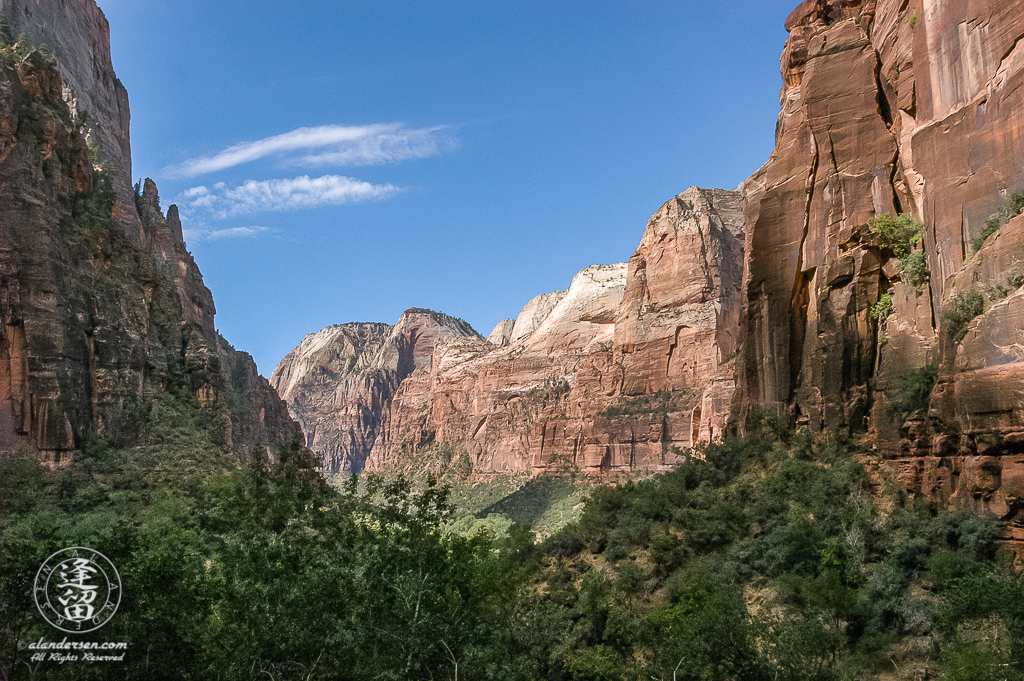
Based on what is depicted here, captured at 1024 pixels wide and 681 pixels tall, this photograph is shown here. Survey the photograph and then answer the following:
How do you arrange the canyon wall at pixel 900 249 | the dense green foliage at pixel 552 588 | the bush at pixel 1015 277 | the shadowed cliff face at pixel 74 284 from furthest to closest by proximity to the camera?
the shadowed cliff face at pixel 74 284, the canyon wall at pixel 900 249, the bush at pixel 1015 277, the dense green foliage at pixel 552 588

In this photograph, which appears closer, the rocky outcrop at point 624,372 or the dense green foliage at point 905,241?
the dense green foliage at point 905,241

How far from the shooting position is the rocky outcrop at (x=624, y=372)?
85750mm

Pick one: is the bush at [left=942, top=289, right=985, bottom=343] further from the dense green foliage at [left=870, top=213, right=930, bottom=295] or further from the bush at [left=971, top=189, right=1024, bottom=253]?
the dense green foliage at [left=870, top=213, right=930, bottom=295]

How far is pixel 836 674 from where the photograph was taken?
19.9m

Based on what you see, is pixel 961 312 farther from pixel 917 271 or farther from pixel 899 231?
pixel 899 231

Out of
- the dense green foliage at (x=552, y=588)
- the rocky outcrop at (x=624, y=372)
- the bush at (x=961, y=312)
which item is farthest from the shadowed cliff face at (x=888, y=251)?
the rocky outcrop at (x=624, y=372)

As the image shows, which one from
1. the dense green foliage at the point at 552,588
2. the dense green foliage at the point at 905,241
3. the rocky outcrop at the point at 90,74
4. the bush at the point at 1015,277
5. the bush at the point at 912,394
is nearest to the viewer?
the dense green foliage at the point at 552,588

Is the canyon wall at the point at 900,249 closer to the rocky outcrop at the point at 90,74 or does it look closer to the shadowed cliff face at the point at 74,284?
the shadowed cliff face at the point at 74,284

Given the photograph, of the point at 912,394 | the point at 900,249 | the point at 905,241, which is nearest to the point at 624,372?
the point at 900,249

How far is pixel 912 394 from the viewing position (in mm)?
23500

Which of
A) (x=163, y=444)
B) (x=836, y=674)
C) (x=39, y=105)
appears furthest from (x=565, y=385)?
(x=836, y=674)

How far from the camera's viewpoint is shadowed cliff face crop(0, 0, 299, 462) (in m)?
37.4

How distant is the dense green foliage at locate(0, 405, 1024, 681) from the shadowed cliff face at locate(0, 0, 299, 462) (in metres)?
4.46

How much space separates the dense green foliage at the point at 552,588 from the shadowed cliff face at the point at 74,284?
4465 millimetres
